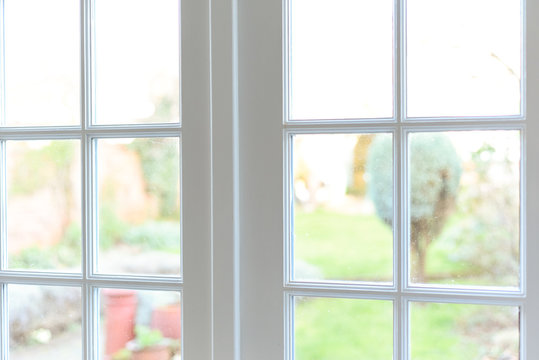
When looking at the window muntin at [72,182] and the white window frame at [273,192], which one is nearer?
the white window frame at [273,192]

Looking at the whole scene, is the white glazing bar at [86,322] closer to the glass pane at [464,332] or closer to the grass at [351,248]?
the grass at [351,248]

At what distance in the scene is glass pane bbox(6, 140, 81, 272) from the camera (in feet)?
4.37

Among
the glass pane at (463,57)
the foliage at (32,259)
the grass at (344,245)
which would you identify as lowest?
the foliage at (32,259)

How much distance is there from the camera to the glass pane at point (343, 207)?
3.86 ft

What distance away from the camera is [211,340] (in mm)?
1229

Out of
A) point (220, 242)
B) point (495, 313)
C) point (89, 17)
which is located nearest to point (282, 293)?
point (220, 242)

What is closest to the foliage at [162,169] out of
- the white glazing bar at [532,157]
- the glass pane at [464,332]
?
the glass pane at [464,332]

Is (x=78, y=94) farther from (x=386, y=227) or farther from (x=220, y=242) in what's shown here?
(x=386, y=227)

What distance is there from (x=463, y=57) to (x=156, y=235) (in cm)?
74

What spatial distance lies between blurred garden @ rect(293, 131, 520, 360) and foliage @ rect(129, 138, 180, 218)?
0.27m

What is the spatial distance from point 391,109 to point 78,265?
0.78 m

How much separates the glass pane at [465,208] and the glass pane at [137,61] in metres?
0.55

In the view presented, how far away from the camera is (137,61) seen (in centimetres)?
130

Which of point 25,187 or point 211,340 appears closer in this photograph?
point 211,340
